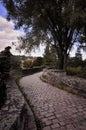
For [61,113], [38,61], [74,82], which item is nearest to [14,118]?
[61,113]

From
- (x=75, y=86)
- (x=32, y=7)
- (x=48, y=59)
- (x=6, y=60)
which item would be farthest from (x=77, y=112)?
(x=48, y=59)

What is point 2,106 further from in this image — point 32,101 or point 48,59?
point 48,59

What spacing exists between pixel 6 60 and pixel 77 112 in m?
5.70

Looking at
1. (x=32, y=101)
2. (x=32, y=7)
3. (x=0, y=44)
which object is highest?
(x=32, y=7)

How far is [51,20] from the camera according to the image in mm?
11102

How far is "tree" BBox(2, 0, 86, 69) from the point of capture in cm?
891

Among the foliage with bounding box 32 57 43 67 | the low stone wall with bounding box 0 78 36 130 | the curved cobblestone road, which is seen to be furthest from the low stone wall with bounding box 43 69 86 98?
the foliage with bounding box 32 57 43 67

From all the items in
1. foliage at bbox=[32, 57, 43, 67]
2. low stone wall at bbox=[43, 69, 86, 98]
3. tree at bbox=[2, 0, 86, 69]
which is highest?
tree at bbox=[2, 0, 86, 69]

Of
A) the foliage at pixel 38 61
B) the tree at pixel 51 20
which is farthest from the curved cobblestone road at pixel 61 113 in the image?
the foliage at pixel 38 61

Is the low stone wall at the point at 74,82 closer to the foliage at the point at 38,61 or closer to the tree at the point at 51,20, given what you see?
the tree at the point at 51,20

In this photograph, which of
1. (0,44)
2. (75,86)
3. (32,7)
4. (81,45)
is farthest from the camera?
(81,45)

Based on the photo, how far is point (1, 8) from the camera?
1073cm

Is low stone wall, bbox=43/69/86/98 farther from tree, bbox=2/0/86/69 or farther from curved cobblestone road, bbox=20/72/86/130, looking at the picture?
tree, bbox=2/0/86/69

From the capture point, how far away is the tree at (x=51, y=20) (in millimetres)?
8914
